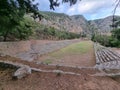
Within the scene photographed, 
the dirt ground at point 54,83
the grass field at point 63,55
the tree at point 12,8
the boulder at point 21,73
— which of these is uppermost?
the tree at point 12,8

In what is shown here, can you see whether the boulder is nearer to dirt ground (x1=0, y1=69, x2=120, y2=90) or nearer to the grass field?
dirt ground (x1=0, y1=69, x2=120, y2=90)

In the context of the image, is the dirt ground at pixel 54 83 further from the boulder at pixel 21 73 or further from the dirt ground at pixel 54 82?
the boulder at pixel 21 73

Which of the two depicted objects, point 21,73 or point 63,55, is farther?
point 63,55

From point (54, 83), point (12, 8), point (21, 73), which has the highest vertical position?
point (12, 8)

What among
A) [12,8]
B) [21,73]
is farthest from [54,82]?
[12,8]

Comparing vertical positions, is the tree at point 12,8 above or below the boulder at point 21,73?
above

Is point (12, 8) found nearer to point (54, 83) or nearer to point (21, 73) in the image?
point (21, 73)

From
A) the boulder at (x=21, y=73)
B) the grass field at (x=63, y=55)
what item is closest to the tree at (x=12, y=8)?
the boulder at (x=21, y=73)

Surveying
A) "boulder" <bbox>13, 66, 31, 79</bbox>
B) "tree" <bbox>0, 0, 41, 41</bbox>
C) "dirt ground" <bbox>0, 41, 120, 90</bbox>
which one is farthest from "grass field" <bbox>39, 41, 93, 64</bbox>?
"dirt ground" <bbox>0, 41, 120, 90</bbox>

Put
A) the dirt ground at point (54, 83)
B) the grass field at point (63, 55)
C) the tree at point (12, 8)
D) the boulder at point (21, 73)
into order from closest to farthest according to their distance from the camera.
Answer: the dirt ground at point (54, 83), the boulder at point (21, 73), the tree at point (12, 8), the grass field at point (63, 55)

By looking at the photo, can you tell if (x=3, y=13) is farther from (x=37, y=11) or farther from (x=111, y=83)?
(x=111, y=83)

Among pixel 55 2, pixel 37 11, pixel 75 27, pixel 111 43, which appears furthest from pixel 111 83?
pixel 75 27

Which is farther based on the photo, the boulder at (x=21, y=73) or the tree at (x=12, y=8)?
the tree at (x=12, y=8)

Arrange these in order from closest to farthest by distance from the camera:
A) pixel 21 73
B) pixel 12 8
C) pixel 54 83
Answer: pixel 54 83, pixel 21 73, pixel 12 8
